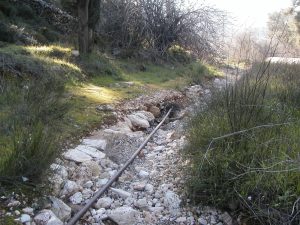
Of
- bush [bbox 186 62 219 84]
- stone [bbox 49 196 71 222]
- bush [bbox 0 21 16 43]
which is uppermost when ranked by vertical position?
bush [bbox 0 21 16 43]

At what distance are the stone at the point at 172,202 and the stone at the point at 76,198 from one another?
0.96m

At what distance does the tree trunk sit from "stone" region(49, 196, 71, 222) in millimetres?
8388

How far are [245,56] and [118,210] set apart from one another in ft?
8.36

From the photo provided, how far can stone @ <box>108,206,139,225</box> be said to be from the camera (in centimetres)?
415

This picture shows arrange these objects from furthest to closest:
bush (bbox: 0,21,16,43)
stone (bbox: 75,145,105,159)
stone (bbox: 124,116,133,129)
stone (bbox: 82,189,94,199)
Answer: bush (bbox: 0,21,16,43)
stone (bbox: 124,116,133,129)
stone (bbox: 75,145,105,159)
stone (bbox: 82,189,94,199)

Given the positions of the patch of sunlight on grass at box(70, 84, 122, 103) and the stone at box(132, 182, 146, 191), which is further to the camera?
the patch of sunlight on grass at box(70, 84, 122, 103)

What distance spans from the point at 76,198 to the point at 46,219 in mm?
790

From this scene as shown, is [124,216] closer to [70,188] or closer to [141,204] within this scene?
[141,204]

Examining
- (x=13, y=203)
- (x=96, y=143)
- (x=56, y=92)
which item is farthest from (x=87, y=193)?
(x=56, y=92)

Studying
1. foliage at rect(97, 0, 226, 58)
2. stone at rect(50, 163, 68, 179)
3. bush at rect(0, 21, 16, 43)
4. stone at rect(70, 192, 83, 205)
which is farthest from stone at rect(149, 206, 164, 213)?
foliage at rect(97, 0, 226, 58)

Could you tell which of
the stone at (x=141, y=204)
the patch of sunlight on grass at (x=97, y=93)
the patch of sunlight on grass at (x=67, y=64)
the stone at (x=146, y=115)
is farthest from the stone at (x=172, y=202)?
the patch of sunlight on grass at (x=67, y=64)

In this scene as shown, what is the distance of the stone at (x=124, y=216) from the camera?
415 centimetres

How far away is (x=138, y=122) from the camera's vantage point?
8.03m

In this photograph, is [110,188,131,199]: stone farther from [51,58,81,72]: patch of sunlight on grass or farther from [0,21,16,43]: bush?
[0,21,16,43]: bush
